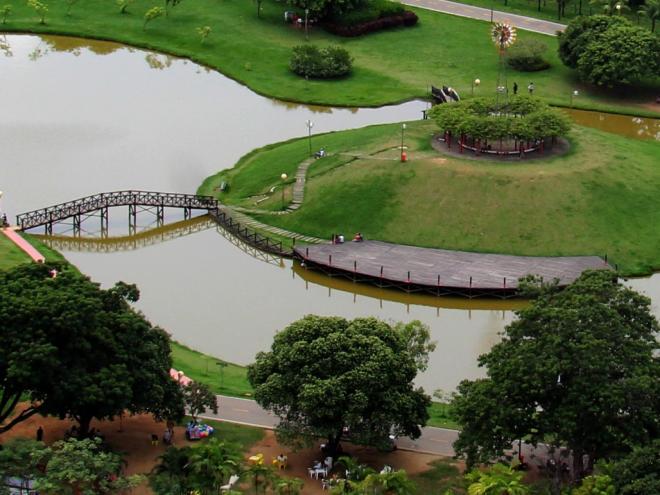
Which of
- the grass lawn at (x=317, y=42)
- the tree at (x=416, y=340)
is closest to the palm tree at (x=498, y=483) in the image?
the tree at (x=416, y=340)

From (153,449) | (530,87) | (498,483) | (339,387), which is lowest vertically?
(153,449)

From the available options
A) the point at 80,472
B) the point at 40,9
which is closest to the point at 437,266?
the point at 80,472

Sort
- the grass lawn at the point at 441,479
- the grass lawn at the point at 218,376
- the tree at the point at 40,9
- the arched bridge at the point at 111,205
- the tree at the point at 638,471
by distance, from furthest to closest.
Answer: the tree at the point at 40,9 < the arched bridge at the point at 111,205 < the grass lawn at the point at 218,376 < the grass lawn at the point at 441,479 < the tree at the point at 638,471

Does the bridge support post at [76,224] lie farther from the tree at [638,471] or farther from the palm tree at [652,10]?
the palm tree at [652,10]

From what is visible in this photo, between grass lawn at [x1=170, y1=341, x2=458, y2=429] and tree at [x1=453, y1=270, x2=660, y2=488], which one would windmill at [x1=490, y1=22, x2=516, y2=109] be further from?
tree at [x1=453, y1=270, x2=660, y2=488]

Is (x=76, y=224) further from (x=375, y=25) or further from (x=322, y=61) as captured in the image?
(x=375, y=25)

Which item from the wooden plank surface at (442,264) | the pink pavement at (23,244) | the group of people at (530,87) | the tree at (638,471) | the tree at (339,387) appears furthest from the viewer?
the group of people at (530,87)
